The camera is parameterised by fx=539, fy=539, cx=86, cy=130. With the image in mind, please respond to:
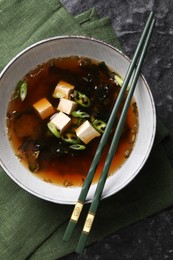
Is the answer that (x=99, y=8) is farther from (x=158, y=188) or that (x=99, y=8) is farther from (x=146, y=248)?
(x=146, y=248)

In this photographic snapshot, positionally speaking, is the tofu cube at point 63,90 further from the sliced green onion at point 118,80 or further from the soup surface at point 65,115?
the sliced green onion at point 118,80

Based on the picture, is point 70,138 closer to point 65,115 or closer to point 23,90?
point 65,115

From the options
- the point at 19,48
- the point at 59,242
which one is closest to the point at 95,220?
the point at 59,242

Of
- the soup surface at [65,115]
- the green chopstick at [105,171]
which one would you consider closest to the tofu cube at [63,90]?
the soup surface at [65,115]

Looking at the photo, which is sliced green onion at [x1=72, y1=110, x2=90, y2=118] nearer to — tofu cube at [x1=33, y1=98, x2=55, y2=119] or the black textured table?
tofu cube at [x1=33, y1=98, x2=55, y2=119]

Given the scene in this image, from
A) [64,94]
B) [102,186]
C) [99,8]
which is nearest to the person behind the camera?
[102,186]
